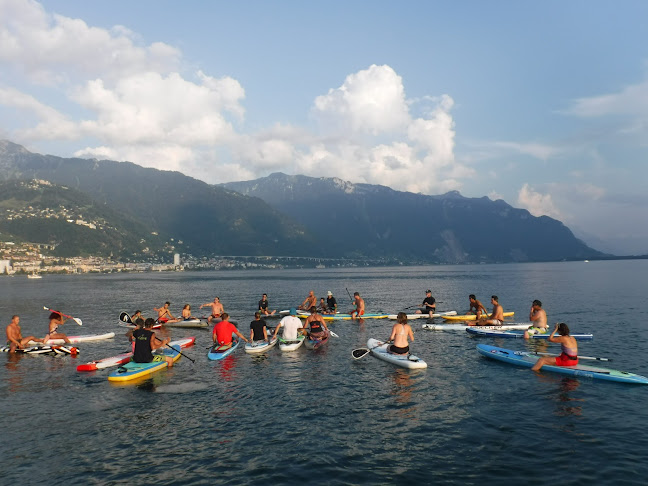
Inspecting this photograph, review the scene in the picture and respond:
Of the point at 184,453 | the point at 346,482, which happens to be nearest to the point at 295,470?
the point at 346,482

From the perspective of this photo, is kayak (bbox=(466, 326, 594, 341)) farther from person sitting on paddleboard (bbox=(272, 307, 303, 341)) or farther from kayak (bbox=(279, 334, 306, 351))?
person sitting on paddleboard (bbox=(272, 307, 303, 341))

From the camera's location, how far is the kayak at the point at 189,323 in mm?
41031

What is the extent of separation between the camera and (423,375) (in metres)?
22.5

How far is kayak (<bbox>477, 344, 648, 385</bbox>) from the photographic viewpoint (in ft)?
66.4

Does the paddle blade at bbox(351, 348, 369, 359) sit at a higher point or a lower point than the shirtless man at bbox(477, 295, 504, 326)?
lower

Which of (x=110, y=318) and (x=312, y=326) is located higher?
(x=312, y=326)

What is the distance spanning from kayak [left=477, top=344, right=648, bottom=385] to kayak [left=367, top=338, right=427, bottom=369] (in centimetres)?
507

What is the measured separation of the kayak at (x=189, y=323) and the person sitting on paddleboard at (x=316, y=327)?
14.8 meters

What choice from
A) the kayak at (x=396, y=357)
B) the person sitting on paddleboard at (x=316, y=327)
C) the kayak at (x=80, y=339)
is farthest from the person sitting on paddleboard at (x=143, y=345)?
the kayak at (x=396, y=357)

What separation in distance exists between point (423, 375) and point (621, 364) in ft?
41.2

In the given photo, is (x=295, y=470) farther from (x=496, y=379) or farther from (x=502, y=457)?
(x=496, y=379)

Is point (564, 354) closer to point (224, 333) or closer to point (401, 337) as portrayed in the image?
point (401, 337)

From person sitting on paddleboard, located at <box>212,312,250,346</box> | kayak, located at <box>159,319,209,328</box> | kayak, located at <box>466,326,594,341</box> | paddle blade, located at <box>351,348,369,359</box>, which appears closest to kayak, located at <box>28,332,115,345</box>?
kayak, located at <box>159,319,209,328</box>

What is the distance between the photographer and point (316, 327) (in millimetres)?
30469
